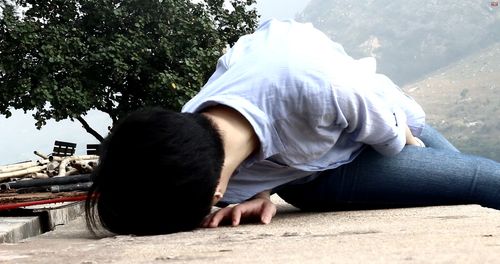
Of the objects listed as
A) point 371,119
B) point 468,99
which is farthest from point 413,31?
point 371,119

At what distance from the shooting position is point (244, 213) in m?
2.22

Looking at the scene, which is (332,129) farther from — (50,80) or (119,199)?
(50,80)

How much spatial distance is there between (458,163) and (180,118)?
1.11m

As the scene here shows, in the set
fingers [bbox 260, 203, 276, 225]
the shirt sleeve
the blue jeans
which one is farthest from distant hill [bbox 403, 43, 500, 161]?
fingers [bbox 260, 203, 276, 225]

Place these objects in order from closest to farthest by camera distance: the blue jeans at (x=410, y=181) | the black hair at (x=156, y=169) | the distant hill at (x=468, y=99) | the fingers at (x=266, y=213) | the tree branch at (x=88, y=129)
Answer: the black hair at (x=156, y=169), the fingers at (x=266, y=213), the blue jeans at (x=410, y=181), the tree branch at (x=88, y=129), the distant hill at (x=468, y=99)

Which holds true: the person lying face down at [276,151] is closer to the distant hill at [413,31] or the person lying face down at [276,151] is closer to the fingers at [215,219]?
the fingers at [215,219]

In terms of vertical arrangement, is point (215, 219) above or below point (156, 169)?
below

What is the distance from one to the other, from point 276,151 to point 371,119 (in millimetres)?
308

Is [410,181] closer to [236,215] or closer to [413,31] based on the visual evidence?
[236,215]

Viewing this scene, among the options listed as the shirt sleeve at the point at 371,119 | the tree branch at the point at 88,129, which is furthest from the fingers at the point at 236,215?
the tree branch at the point at 88,129

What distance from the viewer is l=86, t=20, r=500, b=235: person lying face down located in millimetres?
1767

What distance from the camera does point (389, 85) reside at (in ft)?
8.76

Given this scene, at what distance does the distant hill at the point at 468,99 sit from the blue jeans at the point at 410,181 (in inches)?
2265

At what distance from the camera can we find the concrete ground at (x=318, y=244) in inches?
47.0
